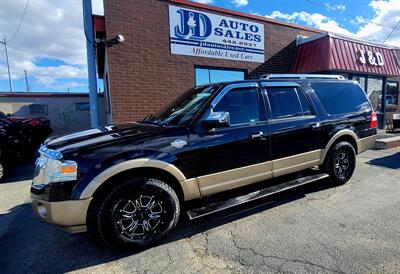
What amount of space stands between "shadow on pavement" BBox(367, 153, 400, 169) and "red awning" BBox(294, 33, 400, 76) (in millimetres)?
3655

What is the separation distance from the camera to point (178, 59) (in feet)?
28.4

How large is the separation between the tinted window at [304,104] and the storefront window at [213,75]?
15.9ft

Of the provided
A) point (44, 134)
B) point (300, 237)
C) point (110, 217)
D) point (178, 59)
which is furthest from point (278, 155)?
point (44, 134)

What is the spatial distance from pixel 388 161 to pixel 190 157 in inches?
237

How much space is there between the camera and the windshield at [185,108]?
12.3 ft

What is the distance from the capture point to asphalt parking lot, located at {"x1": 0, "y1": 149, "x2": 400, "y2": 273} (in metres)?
2.90

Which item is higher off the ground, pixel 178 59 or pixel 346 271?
pixel 178 59

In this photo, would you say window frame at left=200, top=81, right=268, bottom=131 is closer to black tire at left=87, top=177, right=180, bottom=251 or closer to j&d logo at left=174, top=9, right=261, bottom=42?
black tire at left=87, top=177, right=180, bottom=251

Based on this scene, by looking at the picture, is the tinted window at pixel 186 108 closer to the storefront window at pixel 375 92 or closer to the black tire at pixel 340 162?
the black tire at pixel 340 162

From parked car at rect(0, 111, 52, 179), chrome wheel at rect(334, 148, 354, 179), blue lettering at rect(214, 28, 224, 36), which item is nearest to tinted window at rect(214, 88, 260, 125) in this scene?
chrome wheel at rect(334, 148, 354, 179)

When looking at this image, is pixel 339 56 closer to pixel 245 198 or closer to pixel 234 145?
pixel 234 145

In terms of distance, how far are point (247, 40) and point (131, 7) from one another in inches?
157

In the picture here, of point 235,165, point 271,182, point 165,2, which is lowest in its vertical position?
point 271,182

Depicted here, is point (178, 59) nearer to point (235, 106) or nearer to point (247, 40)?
point (247, 40)
